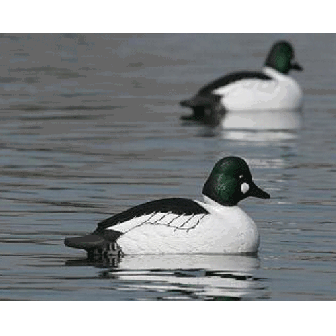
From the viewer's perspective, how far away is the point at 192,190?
859 inches

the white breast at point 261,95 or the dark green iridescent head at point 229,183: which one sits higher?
the white breast at point 261,95

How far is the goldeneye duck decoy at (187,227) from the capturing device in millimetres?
17141

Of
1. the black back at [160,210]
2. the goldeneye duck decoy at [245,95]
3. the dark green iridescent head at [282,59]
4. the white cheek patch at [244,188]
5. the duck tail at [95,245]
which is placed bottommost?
the duck tail at [95,245]

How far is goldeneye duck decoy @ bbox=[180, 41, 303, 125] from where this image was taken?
106 feet

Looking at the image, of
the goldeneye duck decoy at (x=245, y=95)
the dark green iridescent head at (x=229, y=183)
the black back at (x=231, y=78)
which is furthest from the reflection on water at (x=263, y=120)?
the dark green iridescent head at (x=229, y=183)

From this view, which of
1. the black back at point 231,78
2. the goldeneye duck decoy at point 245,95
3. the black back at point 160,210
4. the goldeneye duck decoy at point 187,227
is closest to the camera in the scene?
the goldeneye duck decoy at point 187,227

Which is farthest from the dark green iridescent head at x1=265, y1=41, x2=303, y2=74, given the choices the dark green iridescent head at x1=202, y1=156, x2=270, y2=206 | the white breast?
the dark green iridescent head at x1=202, y1=156, x2=270, y2=206

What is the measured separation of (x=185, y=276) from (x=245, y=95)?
16712mm

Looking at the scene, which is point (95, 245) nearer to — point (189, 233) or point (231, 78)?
point (189, 233)

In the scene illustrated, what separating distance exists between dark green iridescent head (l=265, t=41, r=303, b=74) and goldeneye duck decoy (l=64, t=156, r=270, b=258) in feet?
53.4

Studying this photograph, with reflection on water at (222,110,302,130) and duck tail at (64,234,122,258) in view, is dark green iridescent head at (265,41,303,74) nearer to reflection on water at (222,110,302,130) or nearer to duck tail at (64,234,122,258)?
reflection on water at (222,110,302,130)

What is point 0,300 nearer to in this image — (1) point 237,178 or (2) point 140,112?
(1) point 237,178

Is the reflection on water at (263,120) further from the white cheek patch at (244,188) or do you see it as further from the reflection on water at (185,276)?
the reflection on water at (185,276)

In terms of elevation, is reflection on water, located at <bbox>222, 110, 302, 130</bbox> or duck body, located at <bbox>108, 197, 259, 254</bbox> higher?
reflection on water, located at <bbox>222, 110, 302, 130</bbox>
